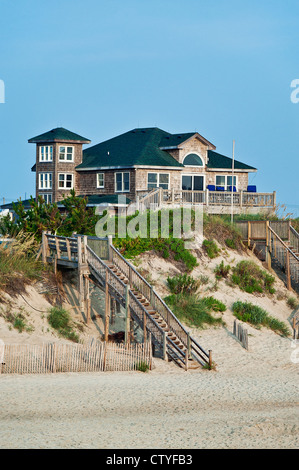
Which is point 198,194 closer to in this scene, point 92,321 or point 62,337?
point 92,321

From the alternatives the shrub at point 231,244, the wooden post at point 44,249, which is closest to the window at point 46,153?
the shrub at point 231,244

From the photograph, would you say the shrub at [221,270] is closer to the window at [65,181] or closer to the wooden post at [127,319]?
the wooden post at [127,319]

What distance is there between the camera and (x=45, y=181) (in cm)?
5331

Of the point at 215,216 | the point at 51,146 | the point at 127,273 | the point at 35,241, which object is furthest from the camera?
the point at 51,146

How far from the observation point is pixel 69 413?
21.4 m

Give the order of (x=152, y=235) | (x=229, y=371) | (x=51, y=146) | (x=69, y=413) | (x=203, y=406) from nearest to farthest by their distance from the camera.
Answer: (x=69, y=413) → (x=203, y=406) → (x=229, y=371) → (x=152, y=235) → (x=51, y=146)

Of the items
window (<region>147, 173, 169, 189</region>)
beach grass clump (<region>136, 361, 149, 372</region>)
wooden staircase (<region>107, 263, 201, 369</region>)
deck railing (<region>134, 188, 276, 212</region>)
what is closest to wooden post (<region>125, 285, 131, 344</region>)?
wooden staircase (<region>107, 263, 201, 369</region>)

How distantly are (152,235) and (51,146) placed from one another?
16.7m

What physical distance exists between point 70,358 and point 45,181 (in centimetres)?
2898

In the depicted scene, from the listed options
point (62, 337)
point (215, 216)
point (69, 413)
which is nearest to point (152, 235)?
point (215, 216)

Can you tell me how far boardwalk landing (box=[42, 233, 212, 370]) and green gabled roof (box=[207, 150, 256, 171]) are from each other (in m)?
20.3

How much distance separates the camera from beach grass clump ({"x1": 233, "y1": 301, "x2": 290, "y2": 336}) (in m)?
35.2

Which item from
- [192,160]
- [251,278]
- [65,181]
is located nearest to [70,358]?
[251,278]

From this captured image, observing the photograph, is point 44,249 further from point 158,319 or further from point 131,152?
point 131,152
